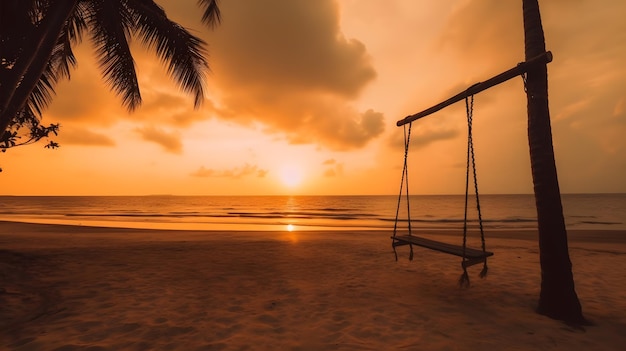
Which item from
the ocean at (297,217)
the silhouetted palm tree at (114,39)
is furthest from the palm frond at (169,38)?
the ocean at (297,217)

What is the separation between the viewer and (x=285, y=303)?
5188 mm

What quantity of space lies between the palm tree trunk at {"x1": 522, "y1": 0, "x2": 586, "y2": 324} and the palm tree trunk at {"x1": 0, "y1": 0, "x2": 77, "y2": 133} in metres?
→ 7.38

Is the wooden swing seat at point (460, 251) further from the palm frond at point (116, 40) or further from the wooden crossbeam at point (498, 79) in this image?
the palm frond at point (116, 40)

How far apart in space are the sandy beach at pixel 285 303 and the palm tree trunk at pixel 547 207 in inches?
12.4

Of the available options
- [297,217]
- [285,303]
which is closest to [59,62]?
[285,303]

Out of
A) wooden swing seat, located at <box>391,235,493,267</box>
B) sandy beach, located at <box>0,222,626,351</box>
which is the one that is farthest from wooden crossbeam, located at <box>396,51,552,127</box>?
sandy beach, located at <box>0,222,626,351</box>

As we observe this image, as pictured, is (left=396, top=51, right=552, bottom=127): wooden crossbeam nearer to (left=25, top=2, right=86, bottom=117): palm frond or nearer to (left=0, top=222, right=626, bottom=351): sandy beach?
(left=0, top=222, right=626, bottom=351): sandy beach

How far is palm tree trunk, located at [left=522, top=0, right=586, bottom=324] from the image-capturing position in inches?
175

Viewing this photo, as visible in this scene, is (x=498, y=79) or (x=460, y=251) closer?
(x=498, y=79)

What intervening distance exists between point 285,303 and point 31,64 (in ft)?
18.7

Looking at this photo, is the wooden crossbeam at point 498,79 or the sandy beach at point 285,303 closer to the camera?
the sandy beach at point 285,303

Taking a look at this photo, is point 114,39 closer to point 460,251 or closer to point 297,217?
point 460,251

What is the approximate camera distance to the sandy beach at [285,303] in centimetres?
380

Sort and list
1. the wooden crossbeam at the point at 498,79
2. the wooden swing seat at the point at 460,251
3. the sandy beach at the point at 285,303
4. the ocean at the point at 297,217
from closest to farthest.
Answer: the sandy beach at the point at 285,303 < the wooden crossbeam at the point at 498,79 < the wooden swing seat at the point at 460,251 < the ocean at the point at 297,217
